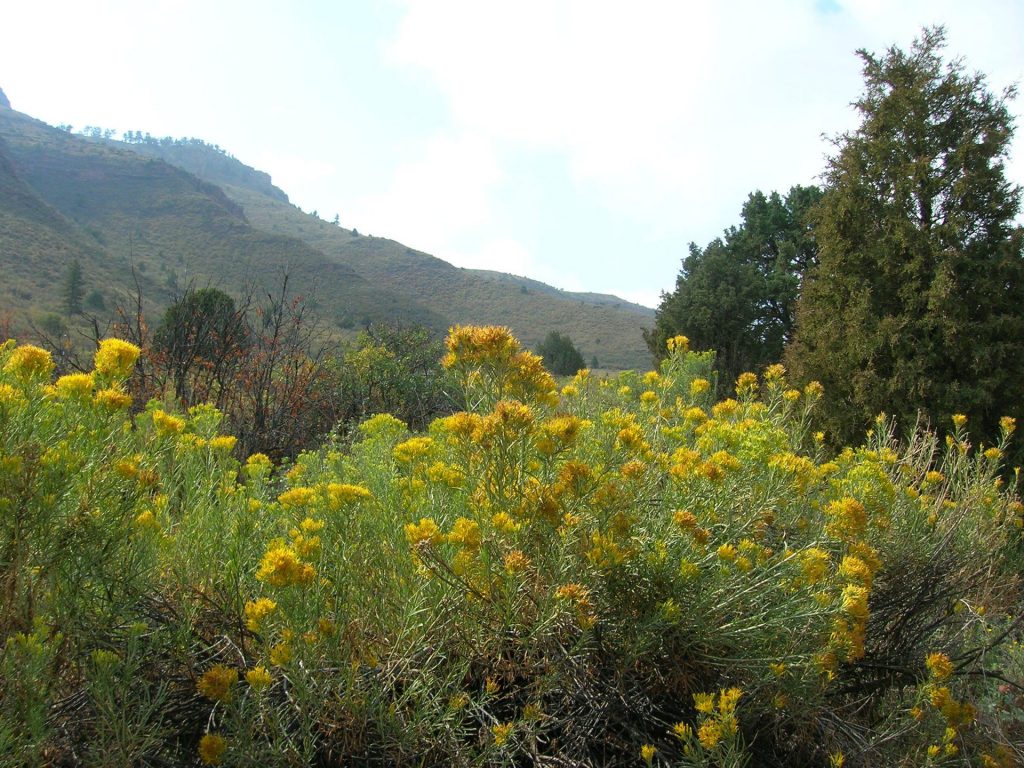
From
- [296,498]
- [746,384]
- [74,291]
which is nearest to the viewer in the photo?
[296,498]

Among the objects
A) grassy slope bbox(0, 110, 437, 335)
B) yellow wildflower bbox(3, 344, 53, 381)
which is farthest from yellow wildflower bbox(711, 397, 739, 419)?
grassy slope bbox(0, 110, 437, 335)

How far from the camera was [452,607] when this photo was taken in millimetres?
1903

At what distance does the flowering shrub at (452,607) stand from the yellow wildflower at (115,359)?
14mm

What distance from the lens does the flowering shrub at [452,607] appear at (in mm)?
1600

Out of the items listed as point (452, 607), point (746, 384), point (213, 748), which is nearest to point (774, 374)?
point (746, 384)

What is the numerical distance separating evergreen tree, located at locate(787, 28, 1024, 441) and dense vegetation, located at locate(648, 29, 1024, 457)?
17 mm

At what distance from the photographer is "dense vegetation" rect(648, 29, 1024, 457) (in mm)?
7738

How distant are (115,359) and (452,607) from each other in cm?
127

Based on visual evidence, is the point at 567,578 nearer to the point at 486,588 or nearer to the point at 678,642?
the point at 486,588

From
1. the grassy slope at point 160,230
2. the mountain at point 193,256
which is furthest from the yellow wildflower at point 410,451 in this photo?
the grassy slope at point 160,230

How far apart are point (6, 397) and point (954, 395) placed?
877cm

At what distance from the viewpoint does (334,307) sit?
58812 millimetres

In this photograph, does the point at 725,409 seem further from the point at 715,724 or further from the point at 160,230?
the point at 160,230

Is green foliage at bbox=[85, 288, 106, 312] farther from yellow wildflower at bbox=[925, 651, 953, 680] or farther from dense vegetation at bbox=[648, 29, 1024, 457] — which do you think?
yellow wildflower at bbox=[925, 651, 953, 680]
